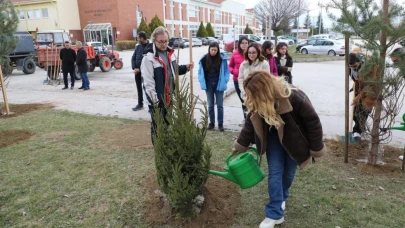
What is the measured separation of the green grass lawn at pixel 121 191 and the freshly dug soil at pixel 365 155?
0.10 metres

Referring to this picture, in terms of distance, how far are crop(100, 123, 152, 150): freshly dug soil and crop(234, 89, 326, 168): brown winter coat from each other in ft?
9.26

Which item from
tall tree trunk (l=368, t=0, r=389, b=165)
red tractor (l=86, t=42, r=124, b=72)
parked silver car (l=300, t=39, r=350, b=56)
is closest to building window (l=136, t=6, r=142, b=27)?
parked silver car (l=300, t=39, r=350, b=56)

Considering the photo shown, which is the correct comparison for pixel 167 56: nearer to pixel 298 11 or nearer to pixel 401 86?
pixel 401 86

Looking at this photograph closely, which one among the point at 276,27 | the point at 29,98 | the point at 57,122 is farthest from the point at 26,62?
the point at 276,27

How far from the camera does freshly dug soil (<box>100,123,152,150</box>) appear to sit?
5180 mm

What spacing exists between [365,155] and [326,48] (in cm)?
2097

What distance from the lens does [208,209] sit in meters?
3.09

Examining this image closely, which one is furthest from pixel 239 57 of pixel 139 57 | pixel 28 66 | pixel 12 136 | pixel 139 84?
pixel 28 66

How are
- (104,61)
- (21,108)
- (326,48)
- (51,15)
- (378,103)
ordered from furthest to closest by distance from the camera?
1. (51,15)
2. (326,48)
3. (104,61)
4. (21,108)
5. (378,103)

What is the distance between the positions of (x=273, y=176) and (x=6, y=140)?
16.3ft

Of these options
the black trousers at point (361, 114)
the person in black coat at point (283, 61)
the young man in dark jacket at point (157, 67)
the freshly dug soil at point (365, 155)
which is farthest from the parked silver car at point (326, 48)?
the young man in dark jacket at point (157, 67)

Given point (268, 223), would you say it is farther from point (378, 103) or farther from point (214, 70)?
point (214, 70)

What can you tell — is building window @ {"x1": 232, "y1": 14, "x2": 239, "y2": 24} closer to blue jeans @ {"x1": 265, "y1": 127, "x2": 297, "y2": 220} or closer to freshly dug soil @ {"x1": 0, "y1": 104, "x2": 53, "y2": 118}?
freshly dug soil @ {"x1": 0, "y1": 104, "x2": 53, "y2": 118}

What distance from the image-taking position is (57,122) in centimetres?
679
